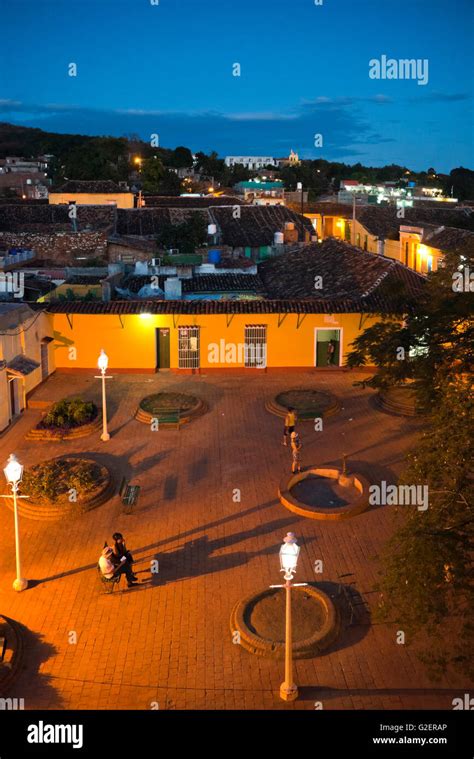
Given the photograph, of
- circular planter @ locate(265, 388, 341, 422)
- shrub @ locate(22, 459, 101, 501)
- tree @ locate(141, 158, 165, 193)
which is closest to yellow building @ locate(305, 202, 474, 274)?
circular planter @ locate(265, 388, 341, 422)

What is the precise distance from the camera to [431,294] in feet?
53.8

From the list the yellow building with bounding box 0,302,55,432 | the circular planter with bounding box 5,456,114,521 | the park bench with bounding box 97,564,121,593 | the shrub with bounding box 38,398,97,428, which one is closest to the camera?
the park bench with bounding box 97,564,121,593

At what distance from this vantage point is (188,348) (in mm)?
25000

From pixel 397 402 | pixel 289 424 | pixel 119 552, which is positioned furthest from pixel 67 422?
pixel 397 402

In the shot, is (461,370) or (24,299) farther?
(24,299)

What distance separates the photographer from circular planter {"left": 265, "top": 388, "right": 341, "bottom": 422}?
20.5 metres

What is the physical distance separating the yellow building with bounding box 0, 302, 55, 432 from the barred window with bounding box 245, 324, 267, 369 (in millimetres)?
6936

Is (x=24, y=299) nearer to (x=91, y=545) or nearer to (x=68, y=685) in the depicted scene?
(x=91, y=545)

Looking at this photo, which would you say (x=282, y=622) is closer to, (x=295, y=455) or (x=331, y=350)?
(x=295, y=455)

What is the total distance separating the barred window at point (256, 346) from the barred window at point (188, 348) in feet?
5.90

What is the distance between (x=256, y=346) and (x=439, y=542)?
17627 millimetres

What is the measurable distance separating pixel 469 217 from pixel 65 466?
36.6m

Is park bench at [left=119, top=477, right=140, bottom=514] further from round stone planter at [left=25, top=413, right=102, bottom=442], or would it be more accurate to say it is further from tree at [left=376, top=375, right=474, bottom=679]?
tree at [left=376, top=375, right=474, bottom=679]
